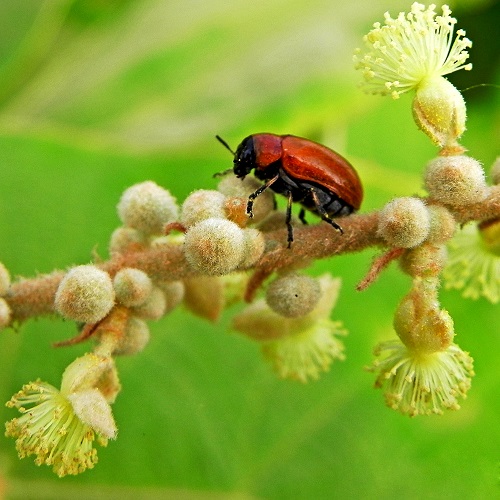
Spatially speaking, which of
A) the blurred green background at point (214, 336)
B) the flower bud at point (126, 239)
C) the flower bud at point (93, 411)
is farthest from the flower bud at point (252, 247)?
the blurred green background at point (214, 336)

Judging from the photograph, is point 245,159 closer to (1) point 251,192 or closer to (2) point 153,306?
(1) point 251,192

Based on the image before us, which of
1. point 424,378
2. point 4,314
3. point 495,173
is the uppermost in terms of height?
point 495,173

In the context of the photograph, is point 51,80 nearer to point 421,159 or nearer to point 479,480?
point 421,159

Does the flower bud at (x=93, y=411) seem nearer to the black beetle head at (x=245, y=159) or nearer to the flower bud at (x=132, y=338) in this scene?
the flower bud at (x=132, y=338)

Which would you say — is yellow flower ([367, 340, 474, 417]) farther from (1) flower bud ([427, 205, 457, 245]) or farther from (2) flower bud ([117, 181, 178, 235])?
(2) flower bud ([117, 181, 178, 235])

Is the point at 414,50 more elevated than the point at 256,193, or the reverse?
the point at 414,50

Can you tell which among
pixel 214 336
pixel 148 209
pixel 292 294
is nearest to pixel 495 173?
pixel 292 294
